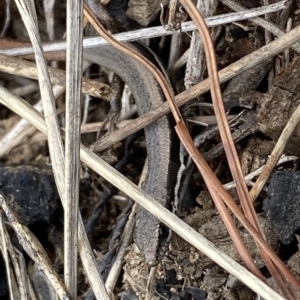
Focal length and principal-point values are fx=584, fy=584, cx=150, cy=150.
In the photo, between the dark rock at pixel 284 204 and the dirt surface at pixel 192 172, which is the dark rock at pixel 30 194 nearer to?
the dirt surface at pixel 192 172

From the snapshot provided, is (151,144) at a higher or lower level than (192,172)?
higher

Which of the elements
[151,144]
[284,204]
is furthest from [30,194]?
[284,204]

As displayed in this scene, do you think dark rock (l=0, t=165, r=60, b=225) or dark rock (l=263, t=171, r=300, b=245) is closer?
dark rock (l=263, t=171, r=300, b=245)

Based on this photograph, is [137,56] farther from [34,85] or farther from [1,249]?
[1,249]

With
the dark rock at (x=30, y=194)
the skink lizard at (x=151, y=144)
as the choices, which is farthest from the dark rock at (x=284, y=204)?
the dark rock at (x=30, y=194)

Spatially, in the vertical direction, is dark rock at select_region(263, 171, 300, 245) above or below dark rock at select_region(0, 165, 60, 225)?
below

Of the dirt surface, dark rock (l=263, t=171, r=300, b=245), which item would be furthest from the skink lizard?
dark rock (l=263, t=171, r=300, b=245)

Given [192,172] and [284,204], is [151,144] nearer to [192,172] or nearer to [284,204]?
[192,172]

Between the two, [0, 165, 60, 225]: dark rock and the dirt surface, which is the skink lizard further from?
[0, 165, 60, 225]: dark rock

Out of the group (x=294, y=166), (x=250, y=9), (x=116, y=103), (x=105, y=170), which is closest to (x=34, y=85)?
(x=116, y=103)
